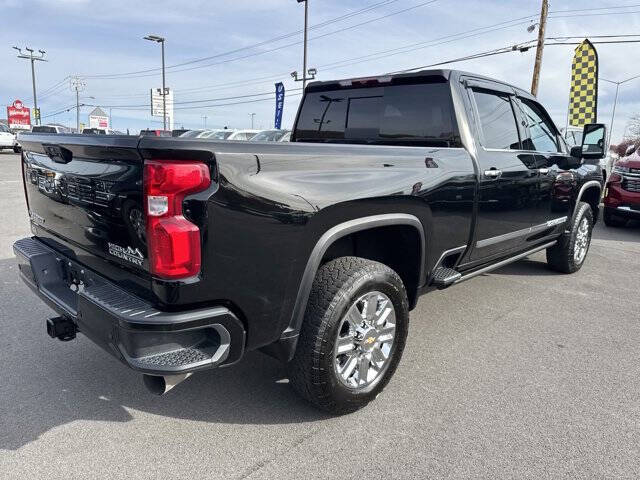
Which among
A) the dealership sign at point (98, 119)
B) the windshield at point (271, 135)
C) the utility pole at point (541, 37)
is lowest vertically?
the windshield at point (271, 135)

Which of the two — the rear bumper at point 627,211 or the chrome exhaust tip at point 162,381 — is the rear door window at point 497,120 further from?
the rear bumper at point 627,211

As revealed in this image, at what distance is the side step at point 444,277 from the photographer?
129 inches

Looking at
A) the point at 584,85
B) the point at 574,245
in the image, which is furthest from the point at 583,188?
the point at 584,85

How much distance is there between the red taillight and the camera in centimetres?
186

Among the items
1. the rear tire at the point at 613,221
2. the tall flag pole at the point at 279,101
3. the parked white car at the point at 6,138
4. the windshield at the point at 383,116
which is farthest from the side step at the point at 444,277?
the parked white car at the point at 6,138

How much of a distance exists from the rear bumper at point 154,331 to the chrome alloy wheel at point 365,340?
2.16 ft

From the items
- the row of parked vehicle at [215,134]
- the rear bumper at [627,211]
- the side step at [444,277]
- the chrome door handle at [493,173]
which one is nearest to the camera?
the side step at [444,277]

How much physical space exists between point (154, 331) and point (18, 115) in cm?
4951

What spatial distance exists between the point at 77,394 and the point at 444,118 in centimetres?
295

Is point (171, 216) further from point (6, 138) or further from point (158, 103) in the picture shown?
point (158, 103)

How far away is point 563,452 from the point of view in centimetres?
237

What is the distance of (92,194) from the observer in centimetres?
222

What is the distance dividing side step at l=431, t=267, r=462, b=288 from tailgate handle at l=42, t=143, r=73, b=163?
7.50 feet

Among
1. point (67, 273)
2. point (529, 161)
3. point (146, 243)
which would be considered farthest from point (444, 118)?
point (67, 273)
